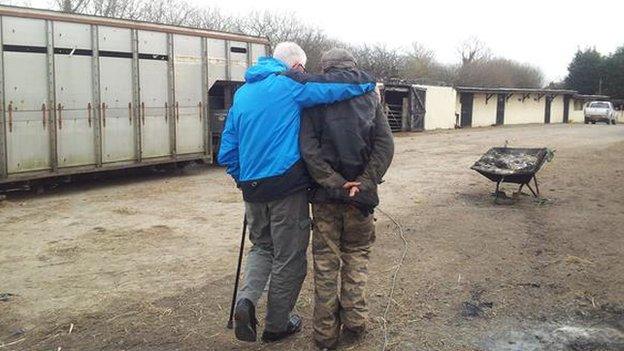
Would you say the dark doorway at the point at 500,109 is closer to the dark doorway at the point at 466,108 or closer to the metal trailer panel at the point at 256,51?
the dark doorway at the point at 466,108

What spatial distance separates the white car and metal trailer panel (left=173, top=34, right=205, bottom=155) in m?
35.7

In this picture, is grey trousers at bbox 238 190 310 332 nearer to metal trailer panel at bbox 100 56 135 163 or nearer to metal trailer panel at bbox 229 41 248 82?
metal trailer panel at bbox 100 56 135 163

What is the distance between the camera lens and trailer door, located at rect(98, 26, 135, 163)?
11.0 meters

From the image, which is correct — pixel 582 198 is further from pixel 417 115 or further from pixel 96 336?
pixel 417 115

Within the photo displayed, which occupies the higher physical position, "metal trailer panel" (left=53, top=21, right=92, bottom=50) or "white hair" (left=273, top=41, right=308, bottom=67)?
"metal trailer panel" (left=53, top=21, right=92, bottom=50)

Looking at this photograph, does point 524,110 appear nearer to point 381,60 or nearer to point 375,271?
point 381,60

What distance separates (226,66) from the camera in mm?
13586

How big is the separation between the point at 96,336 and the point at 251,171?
163 centimetres

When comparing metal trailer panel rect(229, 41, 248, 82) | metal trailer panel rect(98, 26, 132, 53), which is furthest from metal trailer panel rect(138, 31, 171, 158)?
metal trailer panel rect(229, 41, 248, 82)

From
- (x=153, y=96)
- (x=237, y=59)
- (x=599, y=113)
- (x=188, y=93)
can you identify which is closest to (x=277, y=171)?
(x=153, y=96)

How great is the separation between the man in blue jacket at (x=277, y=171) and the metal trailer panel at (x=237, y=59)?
9992 mm

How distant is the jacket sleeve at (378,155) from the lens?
3.91 meters

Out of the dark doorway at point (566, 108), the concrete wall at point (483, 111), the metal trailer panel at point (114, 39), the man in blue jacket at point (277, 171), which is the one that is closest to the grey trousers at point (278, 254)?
the man in blue jacket at point (277, 171)

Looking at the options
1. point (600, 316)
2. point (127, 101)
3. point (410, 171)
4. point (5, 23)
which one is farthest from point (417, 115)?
point (600, 316)
